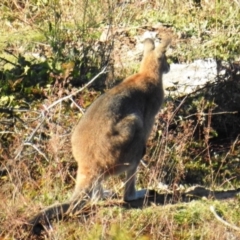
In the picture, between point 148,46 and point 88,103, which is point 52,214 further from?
point 88,103

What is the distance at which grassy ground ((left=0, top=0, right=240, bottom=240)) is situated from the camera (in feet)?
22.0

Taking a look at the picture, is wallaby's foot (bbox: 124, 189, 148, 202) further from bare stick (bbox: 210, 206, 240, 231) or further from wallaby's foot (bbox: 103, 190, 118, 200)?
bare stick (bbox: 210, 206, 240, 231)

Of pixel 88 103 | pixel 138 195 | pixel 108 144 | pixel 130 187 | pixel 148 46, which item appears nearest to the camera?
pixel 108 144

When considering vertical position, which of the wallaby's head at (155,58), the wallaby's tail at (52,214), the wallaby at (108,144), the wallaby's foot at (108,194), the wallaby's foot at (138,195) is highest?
the wallaby's head at (155,58)

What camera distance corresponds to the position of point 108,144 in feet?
22.5

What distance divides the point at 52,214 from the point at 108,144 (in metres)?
0.77

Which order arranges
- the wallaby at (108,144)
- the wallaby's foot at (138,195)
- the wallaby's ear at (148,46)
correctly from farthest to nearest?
the wallaby's ear at (148,46) < the wallaby's foot at (138,195) < the wallaby at (108,144)

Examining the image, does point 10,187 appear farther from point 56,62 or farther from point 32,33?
point 32,33

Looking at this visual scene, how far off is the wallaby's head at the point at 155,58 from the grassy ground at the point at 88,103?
511 millimetres

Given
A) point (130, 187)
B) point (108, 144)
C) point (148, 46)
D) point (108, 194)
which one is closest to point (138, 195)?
point (130, 187)

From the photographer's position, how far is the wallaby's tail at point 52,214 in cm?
650

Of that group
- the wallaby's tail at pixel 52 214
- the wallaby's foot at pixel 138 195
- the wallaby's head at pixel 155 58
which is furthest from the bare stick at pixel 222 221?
the wallaby's head at pixel 155 58

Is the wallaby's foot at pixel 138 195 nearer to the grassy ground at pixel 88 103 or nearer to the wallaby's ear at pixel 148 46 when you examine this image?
the grassy ground at pixel 88 103

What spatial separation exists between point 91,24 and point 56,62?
1.09 m
